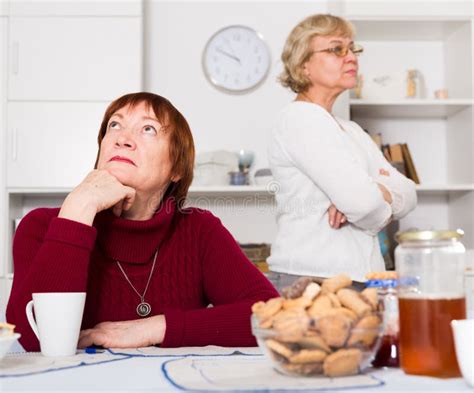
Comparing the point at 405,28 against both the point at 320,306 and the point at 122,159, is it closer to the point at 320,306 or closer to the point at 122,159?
the point at 122,159

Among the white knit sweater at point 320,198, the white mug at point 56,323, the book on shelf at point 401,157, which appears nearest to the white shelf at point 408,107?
the book on shelf at point 401,157

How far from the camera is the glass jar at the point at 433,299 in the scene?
77 centimetres

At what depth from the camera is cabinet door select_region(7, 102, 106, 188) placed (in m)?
3.24

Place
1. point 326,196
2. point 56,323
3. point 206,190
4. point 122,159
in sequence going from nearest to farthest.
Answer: point 56,323, point 122,159, point 326,196, point 206,190

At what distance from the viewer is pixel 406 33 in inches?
141

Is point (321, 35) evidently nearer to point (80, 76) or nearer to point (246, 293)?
point (246, 293)

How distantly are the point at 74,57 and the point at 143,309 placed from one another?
7.09ft

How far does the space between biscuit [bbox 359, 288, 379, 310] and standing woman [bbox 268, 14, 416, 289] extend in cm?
102

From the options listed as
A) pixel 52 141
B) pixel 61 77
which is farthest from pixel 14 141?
pixel 61 77

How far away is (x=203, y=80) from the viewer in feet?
11.7

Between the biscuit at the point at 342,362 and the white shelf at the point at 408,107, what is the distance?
8.57 feet

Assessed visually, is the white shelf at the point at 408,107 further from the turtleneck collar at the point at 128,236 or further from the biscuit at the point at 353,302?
the biscuit at the point at 353,302

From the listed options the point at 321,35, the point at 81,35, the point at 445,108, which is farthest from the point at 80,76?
the point at 445,108

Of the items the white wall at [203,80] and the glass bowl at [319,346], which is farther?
the white wall at [203,80]
